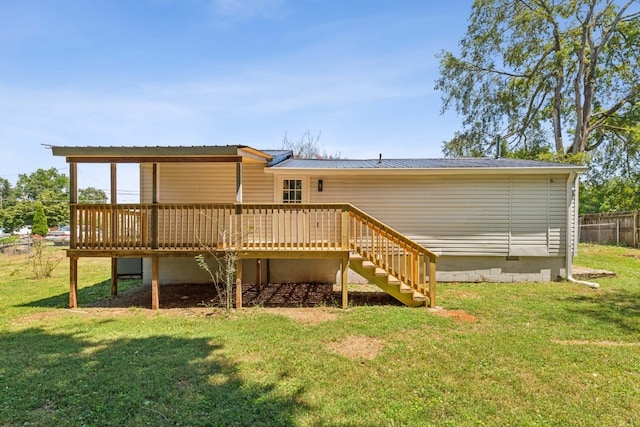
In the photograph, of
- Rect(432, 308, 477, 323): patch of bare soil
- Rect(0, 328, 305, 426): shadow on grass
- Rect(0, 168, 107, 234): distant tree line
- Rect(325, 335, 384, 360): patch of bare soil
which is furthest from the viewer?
Rect(0, 168, 107, 234): distant tree line

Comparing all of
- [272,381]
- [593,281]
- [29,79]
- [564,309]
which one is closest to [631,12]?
[593,281]

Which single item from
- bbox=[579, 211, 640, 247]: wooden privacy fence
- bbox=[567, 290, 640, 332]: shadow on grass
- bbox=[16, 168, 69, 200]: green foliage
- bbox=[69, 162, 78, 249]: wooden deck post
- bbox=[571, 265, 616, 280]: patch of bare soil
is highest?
bbox=[16, 168, 69, 200]: green foliage

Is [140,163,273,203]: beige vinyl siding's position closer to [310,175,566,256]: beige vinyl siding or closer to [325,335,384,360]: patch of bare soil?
[310,175,566,256]: beige vinyl siding

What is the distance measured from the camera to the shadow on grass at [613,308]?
5.68 m

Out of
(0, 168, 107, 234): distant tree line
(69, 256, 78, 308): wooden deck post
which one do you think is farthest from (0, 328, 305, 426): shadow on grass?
(0, 168, 107, 234): distant tree line

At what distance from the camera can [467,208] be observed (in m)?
8.81

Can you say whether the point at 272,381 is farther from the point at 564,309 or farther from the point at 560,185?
the point at 560,185

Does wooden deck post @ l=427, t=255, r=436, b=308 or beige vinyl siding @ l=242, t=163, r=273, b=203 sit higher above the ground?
beige vinyl siding @ l=242, t=163, r=273, b=203

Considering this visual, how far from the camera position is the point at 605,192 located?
20.2 m

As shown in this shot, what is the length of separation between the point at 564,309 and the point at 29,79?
57.6 feet

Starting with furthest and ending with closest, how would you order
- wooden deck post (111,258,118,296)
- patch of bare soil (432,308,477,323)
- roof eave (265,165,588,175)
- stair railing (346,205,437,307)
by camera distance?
roof eave (265,165,588,175) → wooden deck post (111,258,118,296) → stair railing (346,205,437,307) → patch of bare soil (432,308,477,323)

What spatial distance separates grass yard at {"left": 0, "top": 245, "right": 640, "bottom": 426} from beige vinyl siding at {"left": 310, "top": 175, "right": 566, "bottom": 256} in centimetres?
214

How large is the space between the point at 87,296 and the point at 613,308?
11061mm

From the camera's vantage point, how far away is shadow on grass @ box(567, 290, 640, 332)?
5.68m
